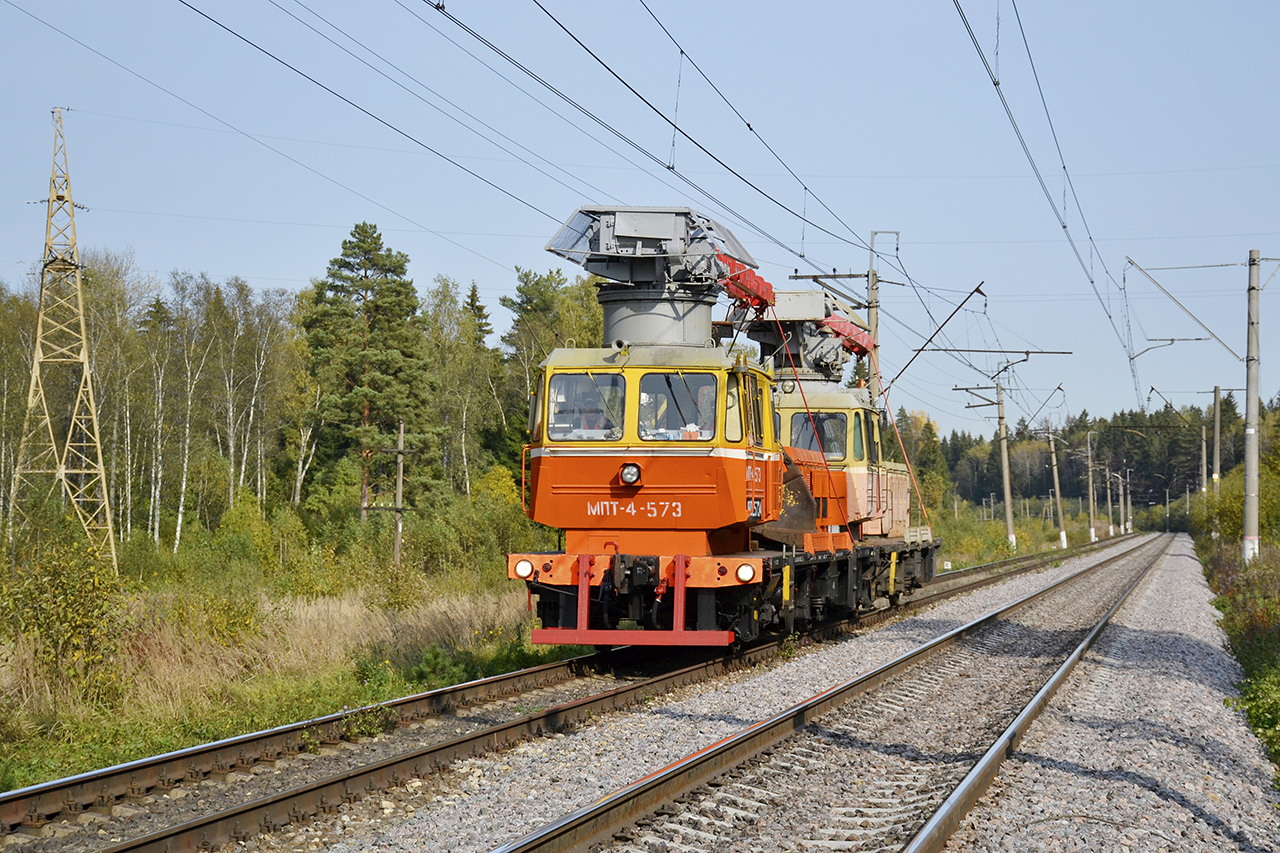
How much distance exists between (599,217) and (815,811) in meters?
7.60

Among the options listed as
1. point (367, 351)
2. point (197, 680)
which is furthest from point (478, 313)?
point (197, 680)

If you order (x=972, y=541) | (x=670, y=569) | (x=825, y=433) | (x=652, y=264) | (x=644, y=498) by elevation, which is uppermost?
(x=652, y=264)

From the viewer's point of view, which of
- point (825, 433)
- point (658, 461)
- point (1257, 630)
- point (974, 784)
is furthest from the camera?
point (825, 433)

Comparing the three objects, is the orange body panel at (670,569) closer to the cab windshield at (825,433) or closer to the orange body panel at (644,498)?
the orange body panel at (644,498)

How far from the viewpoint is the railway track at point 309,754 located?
6.03 m

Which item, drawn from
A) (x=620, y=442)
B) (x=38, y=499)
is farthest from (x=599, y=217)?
(x=38, y=499)

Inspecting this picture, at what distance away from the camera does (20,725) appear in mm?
8555

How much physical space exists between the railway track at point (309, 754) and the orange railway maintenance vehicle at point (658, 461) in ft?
2.35

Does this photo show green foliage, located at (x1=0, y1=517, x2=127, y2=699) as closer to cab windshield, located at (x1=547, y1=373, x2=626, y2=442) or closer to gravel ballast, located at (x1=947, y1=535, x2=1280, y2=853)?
cab windshield, located at (x1=547, y1=373, x2=626, y2=442)

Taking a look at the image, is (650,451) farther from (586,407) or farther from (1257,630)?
(1257,630)

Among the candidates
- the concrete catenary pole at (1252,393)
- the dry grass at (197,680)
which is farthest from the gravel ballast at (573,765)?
the concrete catenary pole at (1252,393)

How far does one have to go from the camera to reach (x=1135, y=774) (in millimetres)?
7680

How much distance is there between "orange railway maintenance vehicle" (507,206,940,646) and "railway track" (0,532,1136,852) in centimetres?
72

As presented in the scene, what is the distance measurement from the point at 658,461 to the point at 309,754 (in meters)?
4.87
